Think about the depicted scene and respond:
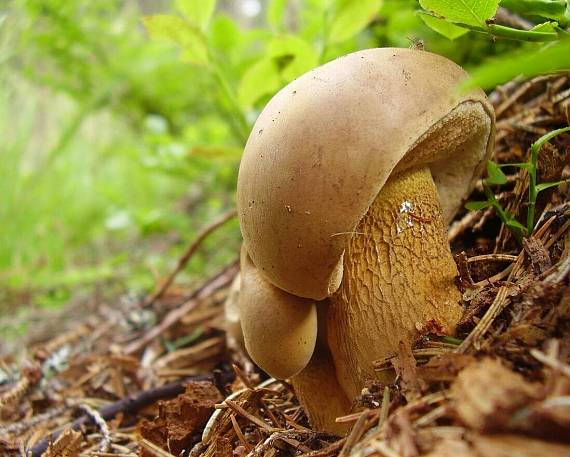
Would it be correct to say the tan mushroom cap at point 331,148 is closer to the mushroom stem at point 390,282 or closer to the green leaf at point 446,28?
the mushroom stem at point 390,282

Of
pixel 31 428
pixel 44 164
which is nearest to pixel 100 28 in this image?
pixel 44 164

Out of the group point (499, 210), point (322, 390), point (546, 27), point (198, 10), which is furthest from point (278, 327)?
point (198, 10)

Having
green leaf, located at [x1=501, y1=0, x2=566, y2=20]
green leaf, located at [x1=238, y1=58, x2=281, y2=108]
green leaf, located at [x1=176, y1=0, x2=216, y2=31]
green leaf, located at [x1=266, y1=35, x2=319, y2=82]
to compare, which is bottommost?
Answer: green leaf, located at [x1=238, y1=58, x2=281, y2=108]

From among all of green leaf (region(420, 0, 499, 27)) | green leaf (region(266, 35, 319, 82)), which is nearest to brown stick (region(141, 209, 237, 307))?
green leaf (region(266, 35, 319, 82))

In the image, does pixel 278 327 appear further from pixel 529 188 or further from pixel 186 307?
pixel 186 307

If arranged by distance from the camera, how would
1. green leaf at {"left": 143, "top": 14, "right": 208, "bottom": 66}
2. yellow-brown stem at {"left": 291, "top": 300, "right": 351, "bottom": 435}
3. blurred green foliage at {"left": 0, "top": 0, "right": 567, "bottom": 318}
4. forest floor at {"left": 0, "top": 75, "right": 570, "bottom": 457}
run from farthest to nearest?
1. blurred green foliage at {"left": 0, "top": 0, "right": 567, "bottom": 318}
2. green leaf at {"left": 143, "top": 14, "right": 208, "bottom": 66}
3. yellow-brown stem at {"left": 291, "top": 300, "right": 351, "bottom": 435}
4. forest floor at {"left": 0, "top": 75, "right": 570, "bottom": 457}

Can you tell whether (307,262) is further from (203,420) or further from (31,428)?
(31,428)

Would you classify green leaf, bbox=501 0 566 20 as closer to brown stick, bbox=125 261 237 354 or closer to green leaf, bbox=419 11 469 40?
green leaf, bbox=419 11 469 40

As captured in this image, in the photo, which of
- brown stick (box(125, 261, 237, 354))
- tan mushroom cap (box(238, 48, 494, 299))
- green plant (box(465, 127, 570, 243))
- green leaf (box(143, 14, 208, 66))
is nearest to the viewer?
tan mushroom cap (box(238, 48, 494, 299))
